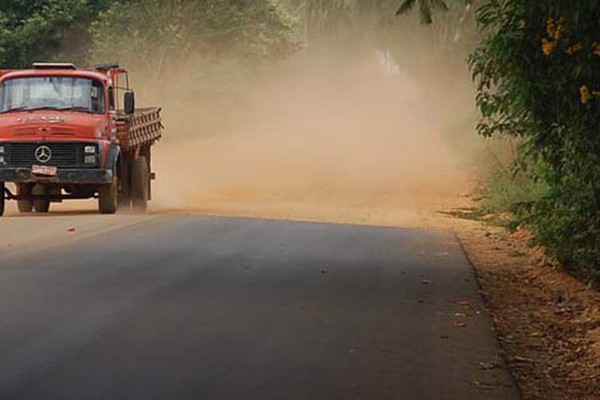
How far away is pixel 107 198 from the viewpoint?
69.3 feet

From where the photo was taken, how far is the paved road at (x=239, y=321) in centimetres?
722

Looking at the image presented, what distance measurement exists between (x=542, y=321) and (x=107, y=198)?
1223 cm

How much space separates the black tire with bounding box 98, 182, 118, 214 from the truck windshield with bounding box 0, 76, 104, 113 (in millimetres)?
1416

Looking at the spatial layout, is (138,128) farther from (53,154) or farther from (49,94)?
(53,154)

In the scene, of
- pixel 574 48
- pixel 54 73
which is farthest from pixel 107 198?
pixel 574 48

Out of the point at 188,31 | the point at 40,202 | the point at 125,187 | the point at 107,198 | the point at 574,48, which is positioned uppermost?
the point at 188,31

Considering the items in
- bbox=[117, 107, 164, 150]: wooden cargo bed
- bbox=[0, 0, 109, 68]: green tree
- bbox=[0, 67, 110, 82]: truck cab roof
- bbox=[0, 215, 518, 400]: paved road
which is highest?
bbox=[0, 0, 109, 68]: green tree

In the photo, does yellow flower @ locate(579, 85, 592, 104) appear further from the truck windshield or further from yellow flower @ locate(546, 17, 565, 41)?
the truck windshield

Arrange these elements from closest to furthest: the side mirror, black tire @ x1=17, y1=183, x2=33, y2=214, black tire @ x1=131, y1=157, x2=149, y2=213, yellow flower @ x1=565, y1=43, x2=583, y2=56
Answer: yellow flower @ x1=565, y1=43, x2=583, y2=56
the side mirror
black tire @ x1=17, y1=183, x2=33, y2=214
black tire @ x1=131, y1=157, x2=149, y2=213

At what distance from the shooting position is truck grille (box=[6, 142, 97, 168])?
20.6 metres

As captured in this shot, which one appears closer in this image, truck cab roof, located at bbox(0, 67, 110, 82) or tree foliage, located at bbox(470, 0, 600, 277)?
tree foliage, located at bbox(470, 0, 600, 277)

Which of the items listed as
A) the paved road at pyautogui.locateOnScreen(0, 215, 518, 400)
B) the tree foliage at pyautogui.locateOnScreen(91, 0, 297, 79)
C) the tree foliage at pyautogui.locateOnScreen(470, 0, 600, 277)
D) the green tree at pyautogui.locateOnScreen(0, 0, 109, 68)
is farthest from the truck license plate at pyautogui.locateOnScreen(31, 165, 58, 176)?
the tree foliage at pyautogui.locateOnScreen(91, 0, 297, 79)

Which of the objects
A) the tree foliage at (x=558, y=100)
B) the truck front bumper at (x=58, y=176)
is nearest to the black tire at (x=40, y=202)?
the truck front bumper at (x=58, y=176)

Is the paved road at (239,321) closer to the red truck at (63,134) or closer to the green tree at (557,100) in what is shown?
the green tree at (557,100)
